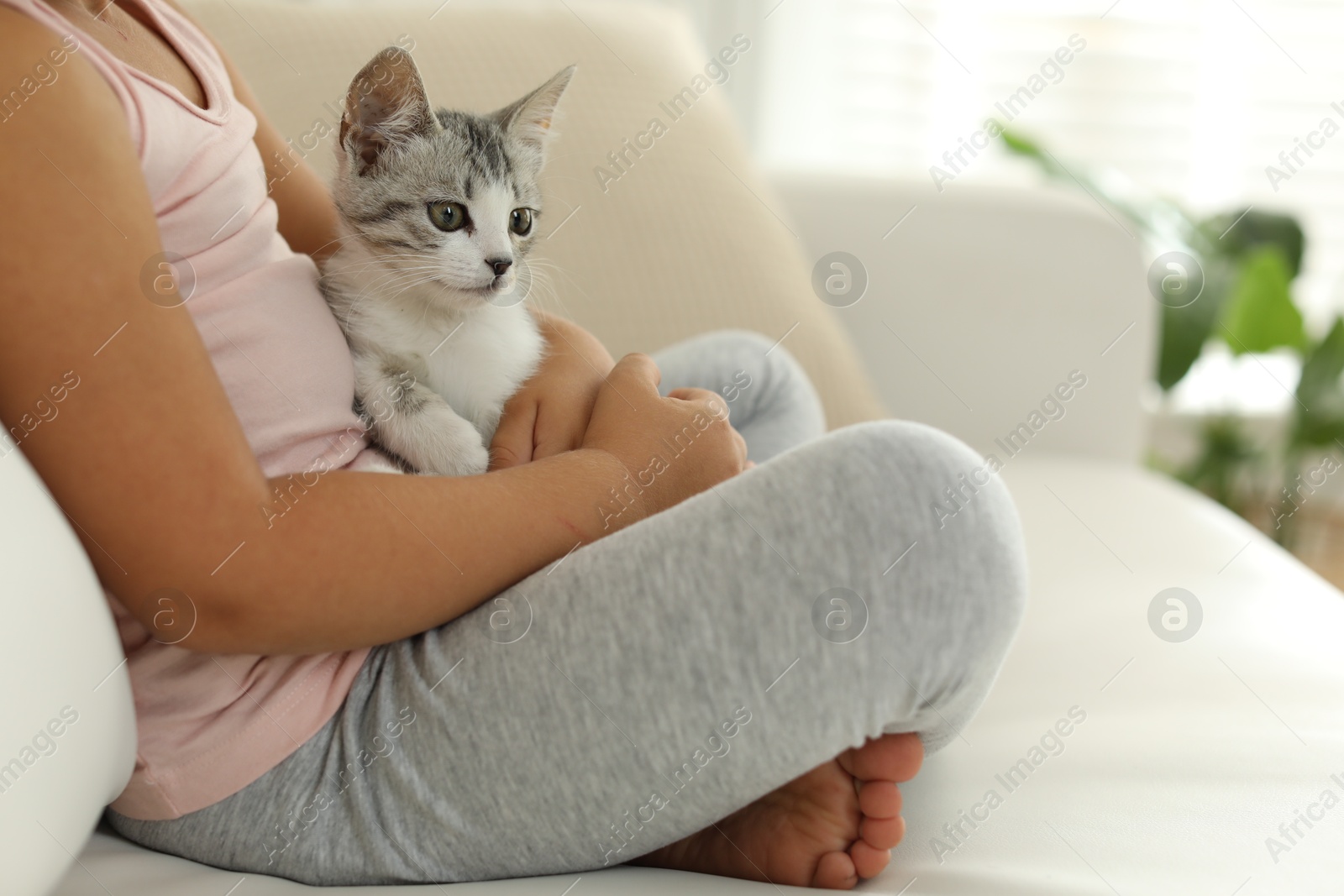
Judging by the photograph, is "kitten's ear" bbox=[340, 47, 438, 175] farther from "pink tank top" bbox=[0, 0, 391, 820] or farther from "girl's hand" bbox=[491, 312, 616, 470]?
"girl's hand" bbox=[491, 312, 616, 470]

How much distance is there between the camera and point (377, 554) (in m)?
0.60

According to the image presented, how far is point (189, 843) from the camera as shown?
0.63 metres

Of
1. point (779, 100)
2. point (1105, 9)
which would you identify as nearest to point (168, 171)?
point (779, 100)

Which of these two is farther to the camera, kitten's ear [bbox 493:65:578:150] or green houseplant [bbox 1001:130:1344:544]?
green houseplant [bbox 1001:130:1344:544]

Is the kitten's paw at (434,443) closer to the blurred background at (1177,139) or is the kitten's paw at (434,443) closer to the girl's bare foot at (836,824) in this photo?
the girl's bare foot at (836,824)

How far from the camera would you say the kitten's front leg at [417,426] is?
0.70 metres

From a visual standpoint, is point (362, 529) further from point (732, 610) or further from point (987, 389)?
point (987, 389)

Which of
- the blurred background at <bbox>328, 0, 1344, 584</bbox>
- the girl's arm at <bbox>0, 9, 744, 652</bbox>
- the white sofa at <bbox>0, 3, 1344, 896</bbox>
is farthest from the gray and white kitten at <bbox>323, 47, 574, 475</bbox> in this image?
the blurred background at <bbox>328, 0, 1344, 584</bbox>

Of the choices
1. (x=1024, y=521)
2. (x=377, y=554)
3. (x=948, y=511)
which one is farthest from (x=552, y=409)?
(x=1024, y=521)

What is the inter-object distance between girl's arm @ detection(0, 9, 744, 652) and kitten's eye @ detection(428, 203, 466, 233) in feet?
0.70

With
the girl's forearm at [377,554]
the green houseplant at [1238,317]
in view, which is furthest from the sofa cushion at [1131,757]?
the green houseplant at [1238,317]

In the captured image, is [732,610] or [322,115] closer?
[732,610]

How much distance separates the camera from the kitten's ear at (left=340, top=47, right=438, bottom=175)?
27.6 inches

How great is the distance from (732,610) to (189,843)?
37 cm
